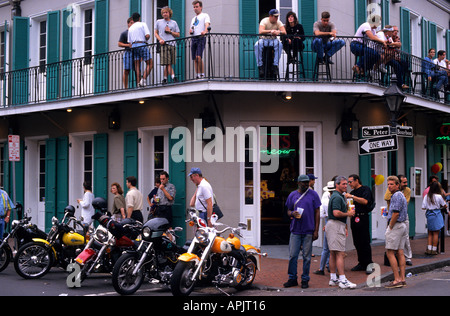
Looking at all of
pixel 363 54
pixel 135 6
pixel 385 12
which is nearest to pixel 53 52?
pixel 135 6

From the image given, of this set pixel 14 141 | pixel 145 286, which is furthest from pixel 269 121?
pixel 14 141

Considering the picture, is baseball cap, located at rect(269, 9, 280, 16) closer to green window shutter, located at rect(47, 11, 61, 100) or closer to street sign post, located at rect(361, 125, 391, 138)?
street sign post, located at rect(361, 125, 391, 138)

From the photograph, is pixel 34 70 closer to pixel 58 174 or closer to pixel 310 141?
pixel 58 174

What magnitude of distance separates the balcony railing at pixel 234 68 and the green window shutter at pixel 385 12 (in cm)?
117

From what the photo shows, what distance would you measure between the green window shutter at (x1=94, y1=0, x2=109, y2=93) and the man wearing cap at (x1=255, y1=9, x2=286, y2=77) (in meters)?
4.33

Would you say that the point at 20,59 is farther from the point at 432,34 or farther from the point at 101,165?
the point at 432,34

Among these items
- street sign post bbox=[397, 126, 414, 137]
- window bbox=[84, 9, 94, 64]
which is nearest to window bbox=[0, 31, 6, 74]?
window bbox=[84, 9, 94, 64]

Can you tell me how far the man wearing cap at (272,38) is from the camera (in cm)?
1325

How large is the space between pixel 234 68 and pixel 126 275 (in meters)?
6.31

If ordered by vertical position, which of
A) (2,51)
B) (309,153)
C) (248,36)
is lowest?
(309,153)

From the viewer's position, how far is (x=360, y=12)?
1480 cm

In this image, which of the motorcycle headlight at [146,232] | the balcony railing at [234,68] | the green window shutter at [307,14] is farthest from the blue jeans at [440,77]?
the motorcycle headlight at [146,232]

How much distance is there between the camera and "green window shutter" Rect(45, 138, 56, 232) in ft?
55.3
